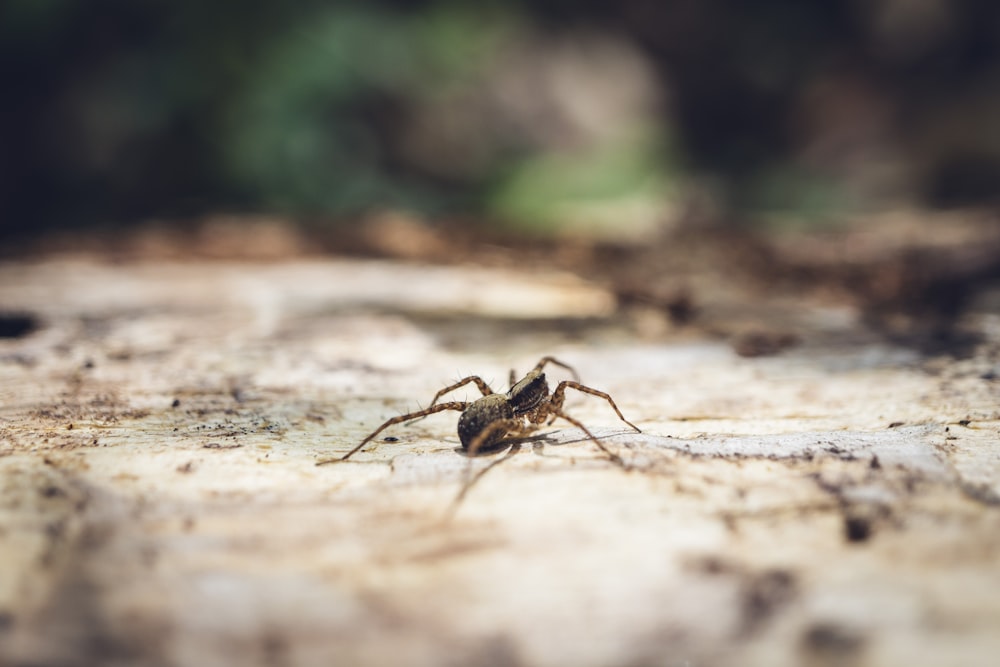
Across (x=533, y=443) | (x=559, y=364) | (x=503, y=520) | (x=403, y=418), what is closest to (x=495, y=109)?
(x=559, y=364)

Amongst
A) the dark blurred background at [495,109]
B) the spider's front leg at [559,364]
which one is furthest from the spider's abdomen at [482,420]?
the dark blurred background at [495,109]

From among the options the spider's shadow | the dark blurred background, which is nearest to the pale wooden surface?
the spider's shadow

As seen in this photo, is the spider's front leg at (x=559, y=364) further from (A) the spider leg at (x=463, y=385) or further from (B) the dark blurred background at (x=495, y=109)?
(B) the dark blurred background at (x=495, y=109)

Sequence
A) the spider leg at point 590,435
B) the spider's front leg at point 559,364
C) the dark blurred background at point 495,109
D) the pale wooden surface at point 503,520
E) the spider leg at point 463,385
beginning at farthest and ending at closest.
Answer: the dark blurred background at point 495,109
the spider's front leg at point 559,364
the spider leg at point 463,385
the spider leg at point 590,435
the pale wooden surface at point 503,520

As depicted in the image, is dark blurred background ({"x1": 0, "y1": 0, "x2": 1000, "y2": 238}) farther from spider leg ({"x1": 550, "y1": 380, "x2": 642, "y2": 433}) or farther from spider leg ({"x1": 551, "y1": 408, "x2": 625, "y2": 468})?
spider leg ({"x1": 551, "y1": 408, "x2": 625, "y2": 468})

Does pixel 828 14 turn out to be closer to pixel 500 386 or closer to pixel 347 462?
pixel 500 386

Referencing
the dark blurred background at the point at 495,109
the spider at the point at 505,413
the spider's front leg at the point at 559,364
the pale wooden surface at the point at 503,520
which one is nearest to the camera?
the pale wooden surface at the point at 503,520

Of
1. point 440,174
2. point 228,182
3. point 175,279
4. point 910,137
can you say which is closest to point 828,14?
point 910,137
